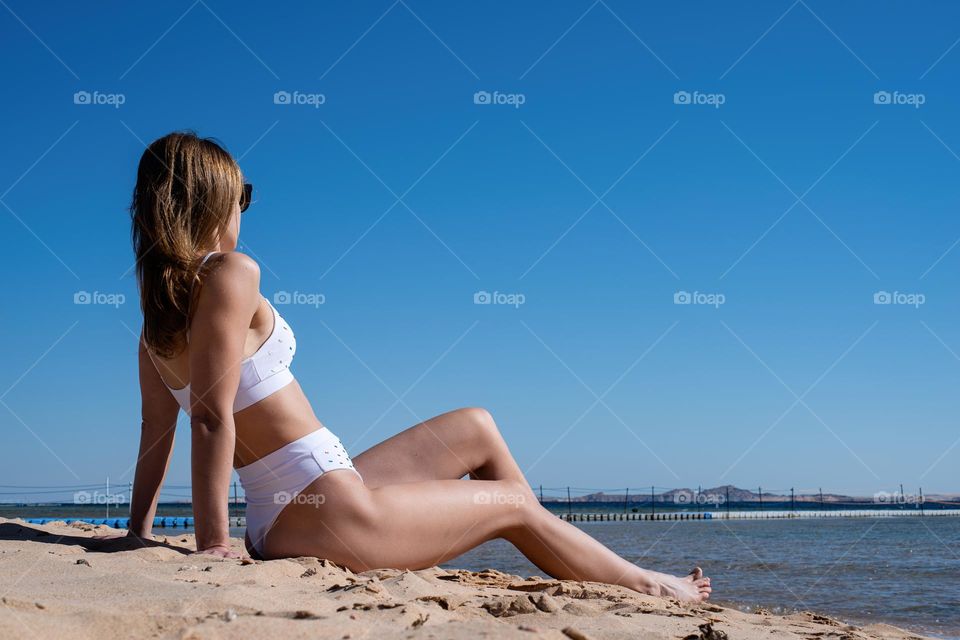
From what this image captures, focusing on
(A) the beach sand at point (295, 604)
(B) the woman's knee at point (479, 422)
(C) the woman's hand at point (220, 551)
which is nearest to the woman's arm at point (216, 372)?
(C) the woman's hand at point (220, 551)

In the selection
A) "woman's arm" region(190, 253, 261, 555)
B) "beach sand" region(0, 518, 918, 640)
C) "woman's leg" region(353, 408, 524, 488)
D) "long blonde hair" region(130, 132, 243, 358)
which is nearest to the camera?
"beach sand" region(0, 518, 918, 640)

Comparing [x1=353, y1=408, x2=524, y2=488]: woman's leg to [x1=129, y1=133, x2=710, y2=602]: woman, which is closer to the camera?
[x1=129, y1=133, x2=710, y2=602]: woman

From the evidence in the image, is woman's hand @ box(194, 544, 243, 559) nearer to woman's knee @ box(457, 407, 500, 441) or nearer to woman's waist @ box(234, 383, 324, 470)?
woman's waist @ box(234, 383, 324, 470)

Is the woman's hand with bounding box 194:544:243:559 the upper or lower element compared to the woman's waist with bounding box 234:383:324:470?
lower

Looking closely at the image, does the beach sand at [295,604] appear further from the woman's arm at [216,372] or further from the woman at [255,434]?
the woman's arm at [216,372]

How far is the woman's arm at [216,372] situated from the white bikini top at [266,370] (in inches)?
3.1

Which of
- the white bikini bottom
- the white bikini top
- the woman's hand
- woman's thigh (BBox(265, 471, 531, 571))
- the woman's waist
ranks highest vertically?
the white bikini top

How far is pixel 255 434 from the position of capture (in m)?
2.43

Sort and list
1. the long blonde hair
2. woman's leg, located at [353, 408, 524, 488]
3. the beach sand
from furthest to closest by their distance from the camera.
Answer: woman's leg, located at [353, 408, 524, 488] → the long blonde hair → the beach sand

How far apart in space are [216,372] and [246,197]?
2.09 ft

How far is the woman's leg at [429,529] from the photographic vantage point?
7.88 feet

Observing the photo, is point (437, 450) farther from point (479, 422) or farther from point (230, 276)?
point (230, 276)

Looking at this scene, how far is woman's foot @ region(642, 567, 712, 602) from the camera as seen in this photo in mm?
2805

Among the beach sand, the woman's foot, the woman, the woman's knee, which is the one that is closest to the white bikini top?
the woman
